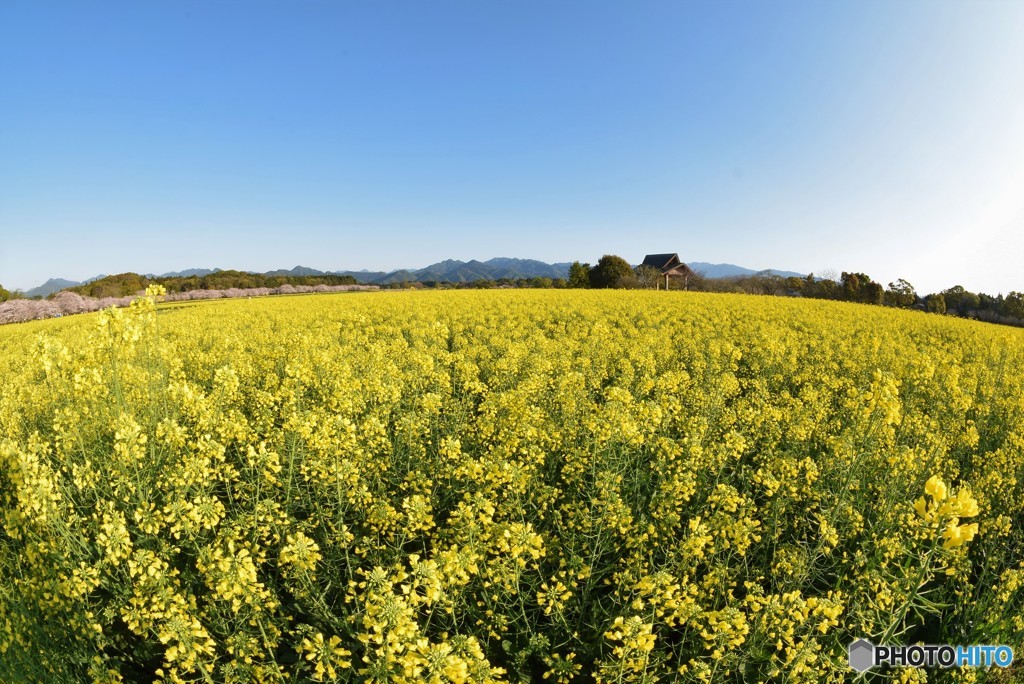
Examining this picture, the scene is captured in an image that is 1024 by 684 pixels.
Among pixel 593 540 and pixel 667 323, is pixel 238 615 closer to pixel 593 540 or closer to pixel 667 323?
pixel 593 540

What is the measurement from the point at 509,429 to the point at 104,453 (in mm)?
4871

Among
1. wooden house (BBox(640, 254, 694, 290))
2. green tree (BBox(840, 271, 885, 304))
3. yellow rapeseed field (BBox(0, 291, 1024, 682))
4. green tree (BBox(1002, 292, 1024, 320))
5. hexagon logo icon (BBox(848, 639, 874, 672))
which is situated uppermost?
wooden house (BBox(640, 254, 694, 290))

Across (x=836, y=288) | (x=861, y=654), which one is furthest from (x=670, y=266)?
(x=861, y=654)

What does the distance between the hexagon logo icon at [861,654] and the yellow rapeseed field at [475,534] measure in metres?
0.13

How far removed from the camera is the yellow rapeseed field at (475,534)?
292 centimetres

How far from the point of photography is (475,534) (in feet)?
11.2

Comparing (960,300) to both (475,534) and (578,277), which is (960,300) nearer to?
(578,277)

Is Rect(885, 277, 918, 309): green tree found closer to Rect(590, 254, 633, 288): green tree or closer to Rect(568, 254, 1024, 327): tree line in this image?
Rect(568, 254, 1024, 327): tree line

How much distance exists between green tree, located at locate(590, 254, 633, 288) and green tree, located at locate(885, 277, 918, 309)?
95.3ft

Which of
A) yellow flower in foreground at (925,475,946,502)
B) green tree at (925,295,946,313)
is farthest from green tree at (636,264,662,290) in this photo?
yellow flower in foreground at (925,475,946,502)

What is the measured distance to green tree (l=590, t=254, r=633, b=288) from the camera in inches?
2238

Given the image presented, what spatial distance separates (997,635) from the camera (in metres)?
4.21

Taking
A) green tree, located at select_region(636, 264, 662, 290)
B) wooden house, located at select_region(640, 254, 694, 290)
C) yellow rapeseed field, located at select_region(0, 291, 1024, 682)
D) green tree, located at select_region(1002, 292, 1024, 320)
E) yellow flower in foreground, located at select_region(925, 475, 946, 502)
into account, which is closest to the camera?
yellow flower in foreground, located at select_region(925, 475, 946, 502)

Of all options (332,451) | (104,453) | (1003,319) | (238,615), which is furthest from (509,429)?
(1003,319)
